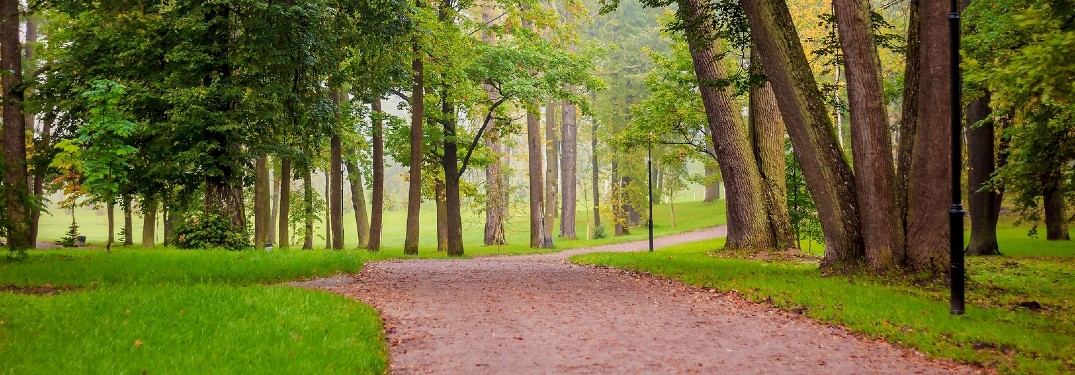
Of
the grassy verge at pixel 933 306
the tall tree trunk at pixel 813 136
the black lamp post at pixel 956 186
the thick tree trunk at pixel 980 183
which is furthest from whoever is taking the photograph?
the thick tree trunk at pixel 980 183

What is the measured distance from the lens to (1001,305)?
9688mm

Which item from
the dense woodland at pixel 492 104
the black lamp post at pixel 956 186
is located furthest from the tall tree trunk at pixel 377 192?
the black lamp post at pixel 956 186

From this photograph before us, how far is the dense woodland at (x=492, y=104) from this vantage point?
11555mm

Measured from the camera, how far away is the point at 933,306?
9070 mm

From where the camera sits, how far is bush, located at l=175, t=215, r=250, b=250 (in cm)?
1733

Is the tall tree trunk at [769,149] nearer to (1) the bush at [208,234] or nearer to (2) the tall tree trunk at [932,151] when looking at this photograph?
(2) the tall tree trunk at [932,151]

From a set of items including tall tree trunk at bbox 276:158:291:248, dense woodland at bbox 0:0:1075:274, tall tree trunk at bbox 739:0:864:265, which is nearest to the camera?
dense woodland at bbox 0:0:1075:274

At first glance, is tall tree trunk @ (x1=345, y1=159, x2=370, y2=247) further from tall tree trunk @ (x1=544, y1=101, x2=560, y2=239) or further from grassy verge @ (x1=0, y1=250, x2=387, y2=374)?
grassy verge @ (x1=0, y1=250, x2=387, y2=374)

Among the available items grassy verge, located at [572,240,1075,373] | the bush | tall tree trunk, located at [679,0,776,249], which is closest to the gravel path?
grassy verge, located at [572,240,1075,373]

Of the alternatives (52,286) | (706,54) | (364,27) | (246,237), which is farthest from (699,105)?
(52,286)

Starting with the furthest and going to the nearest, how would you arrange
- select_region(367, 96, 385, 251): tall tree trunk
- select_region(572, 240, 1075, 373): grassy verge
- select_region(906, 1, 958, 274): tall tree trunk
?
select_region(367, 96, 385, 251): tall tree trunk, select_region(906, 1, 958, 274): tall tree trunk, select_region(572, 240, 1075, 373): grassy verge

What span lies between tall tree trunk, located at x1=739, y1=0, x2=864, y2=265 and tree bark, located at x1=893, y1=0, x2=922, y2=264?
2.38 ft

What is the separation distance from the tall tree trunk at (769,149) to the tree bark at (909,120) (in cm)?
628

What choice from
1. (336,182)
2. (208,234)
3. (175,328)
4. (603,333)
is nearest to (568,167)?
(336,182)
